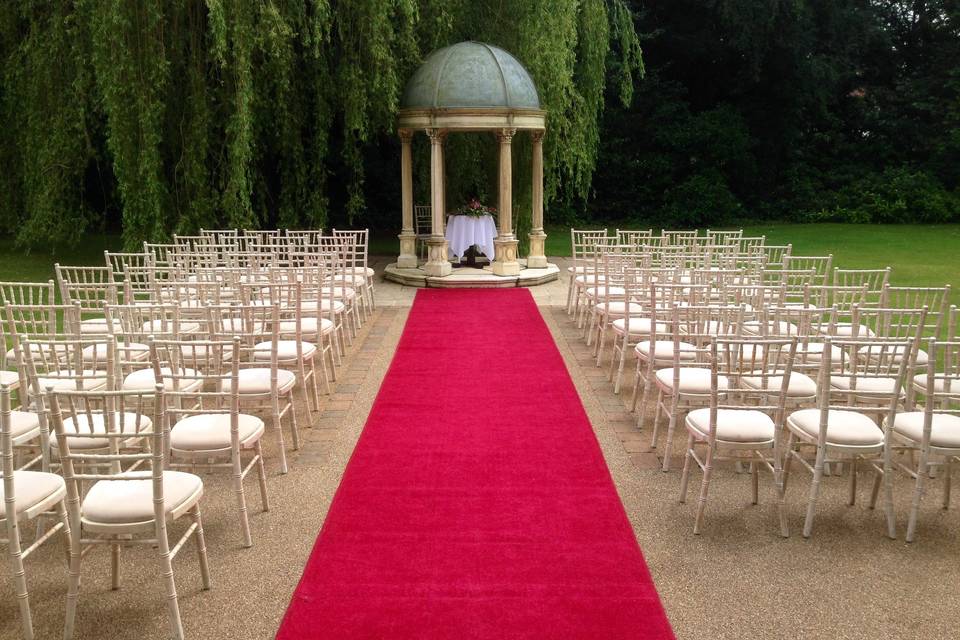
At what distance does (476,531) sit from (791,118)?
2738cm

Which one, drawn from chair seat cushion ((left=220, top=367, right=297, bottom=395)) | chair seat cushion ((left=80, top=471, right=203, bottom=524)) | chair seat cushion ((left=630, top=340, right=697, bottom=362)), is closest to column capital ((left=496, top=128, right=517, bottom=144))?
chair seat cushion ((left=630, top=340, right=697, bottom=362))

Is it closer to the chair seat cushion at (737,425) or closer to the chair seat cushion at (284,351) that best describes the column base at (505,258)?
the chair seat cushion at (284,351)

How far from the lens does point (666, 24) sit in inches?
1144

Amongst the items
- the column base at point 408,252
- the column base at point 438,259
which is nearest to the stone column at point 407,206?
the column base at point 408,252

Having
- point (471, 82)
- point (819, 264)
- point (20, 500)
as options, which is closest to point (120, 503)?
point (20, 500)

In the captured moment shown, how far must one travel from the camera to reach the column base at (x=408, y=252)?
15.4 metres

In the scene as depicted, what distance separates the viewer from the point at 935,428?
5.00 metres

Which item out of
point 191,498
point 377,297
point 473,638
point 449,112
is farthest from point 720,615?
point 449,112

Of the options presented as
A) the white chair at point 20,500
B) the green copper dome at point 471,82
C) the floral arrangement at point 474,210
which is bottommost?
the white chair at point 20,500

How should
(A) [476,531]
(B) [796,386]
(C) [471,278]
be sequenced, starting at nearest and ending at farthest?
(A) [476,531] < (B) [796,386] < (C) [471,278]

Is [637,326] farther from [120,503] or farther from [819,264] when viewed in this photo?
[120,503]

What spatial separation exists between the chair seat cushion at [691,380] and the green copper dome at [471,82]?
28.1ft

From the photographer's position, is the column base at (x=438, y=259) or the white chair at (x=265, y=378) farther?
the column base at (x=438, y=259)

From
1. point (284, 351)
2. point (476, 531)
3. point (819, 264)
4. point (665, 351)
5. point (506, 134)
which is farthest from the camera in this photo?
point (506, 134)
